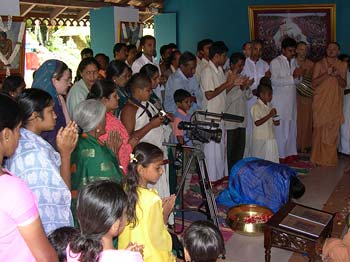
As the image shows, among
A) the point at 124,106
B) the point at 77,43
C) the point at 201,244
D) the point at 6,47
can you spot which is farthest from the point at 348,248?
the point at 77,43

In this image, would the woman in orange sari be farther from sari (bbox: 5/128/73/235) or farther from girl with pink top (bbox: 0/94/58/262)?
girl with pink top (bbox: 0/94/58/262)

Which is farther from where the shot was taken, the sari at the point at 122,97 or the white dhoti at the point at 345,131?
the white dhoti at the point at 345,131

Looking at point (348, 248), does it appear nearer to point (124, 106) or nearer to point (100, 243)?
point (100, 243)

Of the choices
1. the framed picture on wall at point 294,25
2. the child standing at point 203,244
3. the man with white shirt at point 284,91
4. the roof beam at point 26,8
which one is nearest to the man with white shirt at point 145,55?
the man with white shirt at point 284,91

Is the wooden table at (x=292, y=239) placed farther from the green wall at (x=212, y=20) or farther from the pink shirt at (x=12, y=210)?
the green wall at (x=212, y=20)

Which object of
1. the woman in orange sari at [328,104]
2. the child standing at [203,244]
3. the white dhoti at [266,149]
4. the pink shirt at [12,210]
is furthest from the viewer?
the woman in orange sari at [328,104]

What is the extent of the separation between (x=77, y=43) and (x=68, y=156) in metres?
7.47

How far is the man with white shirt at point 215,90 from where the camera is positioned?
5521mm

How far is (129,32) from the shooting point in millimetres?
8234

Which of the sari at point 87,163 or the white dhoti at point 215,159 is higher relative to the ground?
the sari at point 87,163

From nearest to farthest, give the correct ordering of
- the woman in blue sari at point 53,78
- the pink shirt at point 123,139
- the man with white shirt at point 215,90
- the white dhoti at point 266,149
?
the pink shirt at point 123,139 < the woman in blue sari at point 53,78 < the man with white shirt at point 215,90 < the white dhoti at point 266,149

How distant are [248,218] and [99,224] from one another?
281 cm

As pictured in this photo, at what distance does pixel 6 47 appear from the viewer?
5305 millimetres

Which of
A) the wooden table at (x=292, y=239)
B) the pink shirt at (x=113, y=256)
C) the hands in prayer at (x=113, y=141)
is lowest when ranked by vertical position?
the wooden table at (x=292, y=239)
